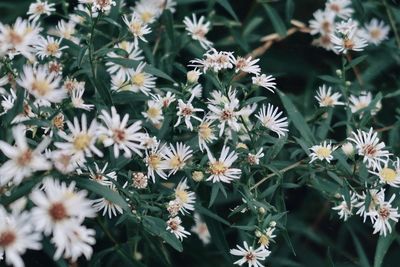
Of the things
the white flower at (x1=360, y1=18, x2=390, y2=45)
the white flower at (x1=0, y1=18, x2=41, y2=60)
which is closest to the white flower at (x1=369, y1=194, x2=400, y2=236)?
the white flower at (x1=360, y1=18, x2=390, y2=45)

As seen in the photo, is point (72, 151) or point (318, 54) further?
point (318, 54)

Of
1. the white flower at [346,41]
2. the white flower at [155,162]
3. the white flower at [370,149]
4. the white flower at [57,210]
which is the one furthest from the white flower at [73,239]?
the white flower at [346,41]

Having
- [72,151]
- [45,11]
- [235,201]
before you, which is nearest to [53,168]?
[72,151]

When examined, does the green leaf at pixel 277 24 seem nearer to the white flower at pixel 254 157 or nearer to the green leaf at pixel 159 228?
the white flower at pixel 254 157

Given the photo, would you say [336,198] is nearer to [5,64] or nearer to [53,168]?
[53,168]

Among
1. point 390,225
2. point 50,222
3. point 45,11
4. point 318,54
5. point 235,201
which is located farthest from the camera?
point 318,54

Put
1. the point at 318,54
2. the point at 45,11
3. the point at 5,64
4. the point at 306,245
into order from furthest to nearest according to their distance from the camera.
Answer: the point at 318,54 → the point at 306,245 → the point at 45,11 → the point at 5,64

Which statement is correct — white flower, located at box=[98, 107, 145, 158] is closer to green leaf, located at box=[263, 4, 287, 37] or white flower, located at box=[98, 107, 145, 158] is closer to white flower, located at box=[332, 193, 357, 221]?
white flower, located at box=[332, 193, 357, 221]
